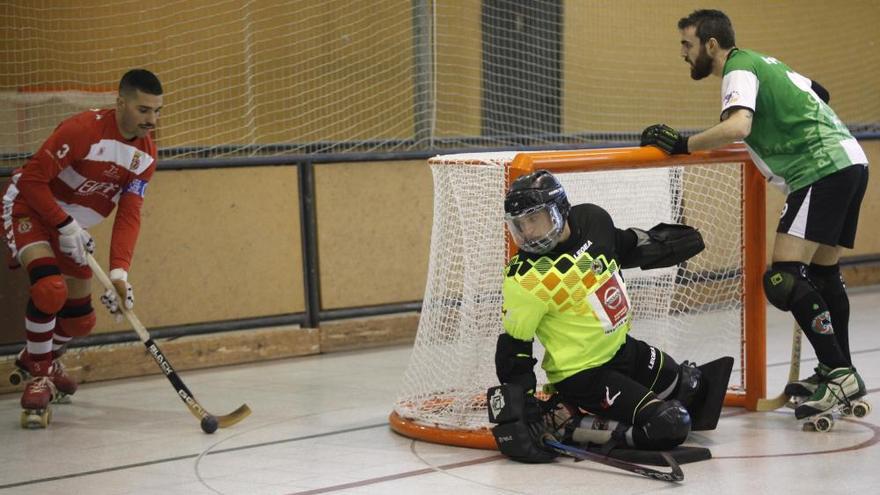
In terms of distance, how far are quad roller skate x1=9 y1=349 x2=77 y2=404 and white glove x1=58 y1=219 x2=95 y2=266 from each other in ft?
1.98

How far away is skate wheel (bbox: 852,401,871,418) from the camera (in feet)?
16.1

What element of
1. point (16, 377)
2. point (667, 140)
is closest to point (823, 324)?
point (667, 140)

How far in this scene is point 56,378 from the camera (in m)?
5.96

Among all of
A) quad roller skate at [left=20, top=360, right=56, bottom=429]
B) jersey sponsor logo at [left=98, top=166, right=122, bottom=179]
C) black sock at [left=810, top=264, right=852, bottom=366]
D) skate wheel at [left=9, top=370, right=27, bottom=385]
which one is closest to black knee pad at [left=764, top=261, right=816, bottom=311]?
black sock at [left=810, top=264, right=852, bottom=366]

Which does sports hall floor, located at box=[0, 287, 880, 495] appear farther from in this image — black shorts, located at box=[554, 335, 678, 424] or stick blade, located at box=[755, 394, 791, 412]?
black shorts, located at box=[554, 335, 678, 424]

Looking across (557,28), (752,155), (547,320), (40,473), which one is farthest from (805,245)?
(557,28)

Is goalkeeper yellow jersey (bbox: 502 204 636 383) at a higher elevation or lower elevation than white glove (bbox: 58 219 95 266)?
lower

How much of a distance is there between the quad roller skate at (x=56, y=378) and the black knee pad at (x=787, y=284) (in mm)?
3170

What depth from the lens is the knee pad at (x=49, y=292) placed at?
214 inches

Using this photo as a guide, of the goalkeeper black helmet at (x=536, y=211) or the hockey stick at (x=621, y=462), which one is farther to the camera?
the goalkeeper black helmet at (x=536, y=211)

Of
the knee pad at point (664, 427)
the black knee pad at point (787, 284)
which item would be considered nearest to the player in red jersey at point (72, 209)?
the knee pad at point (664, 427)

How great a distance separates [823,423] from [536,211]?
57.0 inches

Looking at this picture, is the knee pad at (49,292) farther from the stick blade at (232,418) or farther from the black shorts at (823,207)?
the black shorts at (823,207)

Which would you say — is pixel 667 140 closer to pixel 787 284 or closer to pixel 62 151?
pixel 787 284
